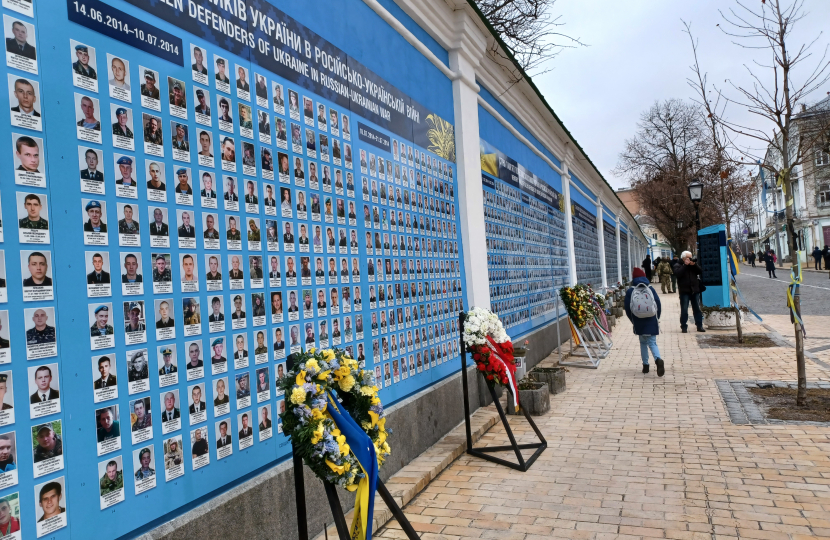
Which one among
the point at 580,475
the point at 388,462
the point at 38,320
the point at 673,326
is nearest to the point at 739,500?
the point at 580,475

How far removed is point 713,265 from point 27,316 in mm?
17736

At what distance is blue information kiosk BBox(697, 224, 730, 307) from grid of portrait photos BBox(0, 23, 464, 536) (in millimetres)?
14491

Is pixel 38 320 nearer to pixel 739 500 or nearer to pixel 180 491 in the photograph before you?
pixel 180 491

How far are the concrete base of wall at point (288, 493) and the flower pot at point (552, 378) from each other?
87.4 inches

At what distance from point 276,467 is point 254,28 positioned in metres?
2.54

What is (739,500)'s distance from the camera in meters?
4.12

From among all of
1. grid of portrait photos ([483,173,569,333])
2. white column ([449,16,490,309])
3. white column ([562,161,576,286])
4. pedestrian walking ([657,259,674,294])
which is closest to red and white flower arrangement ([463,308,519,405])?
white column ([449,16,490,309])

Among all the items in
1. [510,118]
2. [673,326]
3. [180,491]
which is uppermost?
[510,118]

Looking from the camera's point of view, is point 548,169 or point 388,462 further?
point 548,169

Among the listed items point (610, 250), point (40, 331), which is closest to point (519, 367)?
point (40, 331)

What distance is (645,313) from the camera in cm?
897

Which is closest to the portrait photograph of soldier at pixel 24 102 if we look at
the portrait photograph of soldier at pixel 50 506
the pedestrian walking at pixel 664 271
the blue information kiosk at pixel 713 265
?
the portrait photograph of soldier at pixel 50 506

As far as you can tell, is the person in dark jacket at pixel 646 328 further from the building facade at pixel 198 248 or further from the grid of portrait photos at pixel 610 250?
the grid of portrait photos at pixel 610 250

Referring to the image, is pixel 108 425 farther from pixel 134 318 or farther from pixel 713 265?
pixel 713 265
